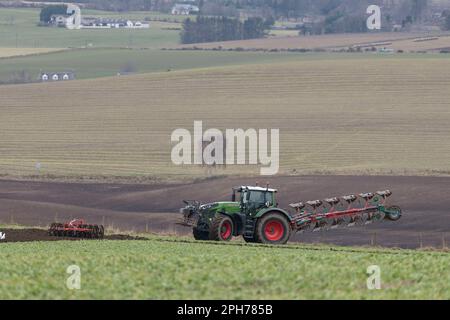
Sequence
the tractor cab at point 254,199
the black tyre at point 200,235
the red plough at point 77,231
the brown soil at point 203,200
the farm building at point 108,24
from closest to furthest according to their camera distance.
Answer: the tractor cab at point 254,199
the black tyre at point 200,235
the red plough at point 77,231
the brown soil at point 203,200
the farm building at point 108,24

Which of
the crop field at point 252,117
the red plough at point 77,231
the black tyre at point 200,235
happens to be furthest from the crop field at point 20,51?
→ the black tyre at point 200,235

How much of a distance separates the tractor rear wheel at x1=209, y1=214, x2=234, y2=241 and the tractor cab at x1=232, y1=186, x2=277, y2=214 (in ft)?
2.04

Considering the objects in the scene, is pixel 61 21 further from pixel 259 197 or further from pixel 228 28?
pixel 259 197

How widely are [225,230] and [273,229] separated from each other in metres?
1.54

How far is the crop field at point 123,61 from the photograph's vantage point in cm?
12294

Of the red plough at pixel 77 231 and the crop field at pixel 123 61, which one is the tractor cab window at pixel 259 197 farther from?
the crop field at pixel 123 61

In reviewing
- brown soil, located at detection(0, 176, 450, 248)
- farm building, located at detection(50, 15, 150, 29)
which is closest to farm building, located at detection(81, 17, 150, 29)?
farm building, located at detection(50, 15, 150, 29)

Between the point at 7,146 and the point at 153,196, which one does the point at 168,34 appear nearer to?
the point at 7,146

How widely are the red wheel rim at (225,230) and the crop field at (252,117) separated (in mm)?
25844

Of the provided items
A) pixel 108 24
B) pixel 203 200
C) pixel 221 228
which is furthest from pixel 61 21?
pixel 221 228

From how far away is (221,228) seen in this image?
38.3m

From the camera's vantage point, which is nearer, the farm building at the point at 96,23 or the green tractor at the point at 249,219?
the green tractor at the point at 249,219

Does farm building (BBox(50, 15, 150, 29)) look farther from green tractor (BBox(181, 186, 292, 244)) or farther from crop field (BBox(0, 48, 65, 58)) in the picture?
green tractor (BBox(181, 186, 292, 244))

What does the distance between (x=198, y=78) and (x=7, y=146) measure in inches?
1234
